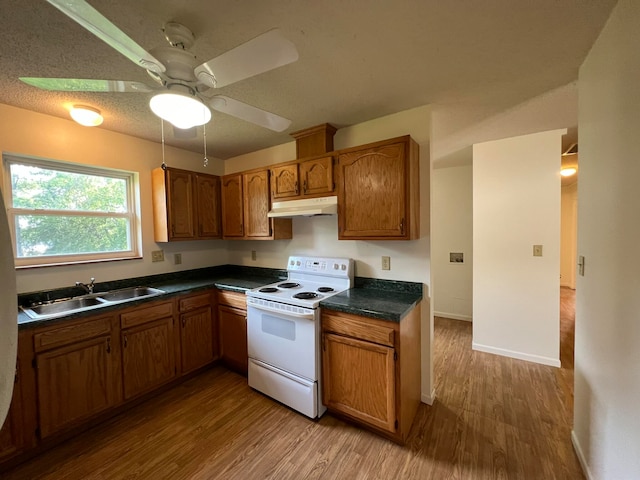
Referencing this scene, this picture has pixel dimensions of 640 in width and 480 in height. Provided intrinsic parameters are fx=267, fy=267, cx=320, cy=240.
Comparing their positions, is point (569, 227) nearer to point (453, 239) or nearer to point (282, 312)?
point (453, 239)

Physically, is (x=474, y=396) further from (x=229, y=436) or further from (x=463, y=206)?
(x=463, y=206)

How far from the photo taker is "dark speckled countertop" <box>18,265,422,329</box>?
1.81 metres

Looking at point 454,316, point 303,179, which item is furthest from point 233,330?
point 454,316

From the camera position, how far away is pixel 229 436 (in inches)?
74.8

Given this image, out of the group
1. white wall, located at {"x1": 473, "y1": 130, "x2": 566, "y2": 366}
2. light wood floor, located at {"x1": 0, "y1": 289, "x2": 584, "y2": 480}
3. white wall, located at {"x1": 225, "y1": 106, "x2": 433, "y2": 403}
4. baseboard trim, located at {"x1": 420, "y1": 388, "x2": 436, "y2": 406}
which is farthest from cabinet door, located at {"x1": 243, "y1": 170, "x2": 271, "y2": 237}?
white wall, located at {"x1": 473, "y1": 130, "x2": 566, "y2": 366}

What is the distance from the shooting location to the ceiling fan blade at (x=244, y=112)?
1360 mm

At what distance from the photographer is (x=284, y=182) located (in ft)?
8.57

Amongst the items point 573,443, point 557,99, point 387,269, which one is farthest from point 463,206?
point 573,443

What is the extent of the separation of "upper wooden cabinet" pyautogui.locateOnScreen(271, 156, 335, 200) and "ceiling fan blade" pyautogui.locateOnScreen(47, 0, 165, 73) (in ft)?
4.62

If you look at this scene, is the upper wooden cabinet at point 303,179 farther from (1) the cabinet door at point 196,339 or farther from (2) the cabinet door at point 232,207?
(1) the cabinet door at point 196,339

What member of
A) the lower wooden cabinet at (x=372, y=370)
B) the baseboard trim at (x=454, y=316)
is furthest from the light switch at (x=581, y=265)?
the baseboard trim at (x=454, y=316)

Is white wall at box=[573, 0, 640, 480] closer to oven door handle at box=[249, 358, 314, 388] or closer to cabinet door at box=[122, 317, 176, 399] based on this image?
oven door handle at box=[249, 358, 314, 388]

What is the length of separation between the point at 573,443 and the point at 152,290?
3.49 m

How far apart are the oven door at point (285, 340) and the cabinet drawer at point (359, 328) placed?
0.32 feet
